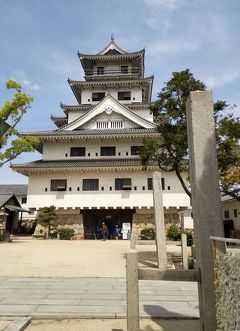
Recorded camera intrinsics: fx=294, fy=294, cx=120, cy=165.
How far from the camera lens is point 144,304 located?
5.73 meters

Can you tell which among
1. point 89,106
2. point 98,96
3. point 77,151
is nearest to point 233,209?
point 77,151

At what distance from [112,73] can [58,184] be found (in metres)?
16.2

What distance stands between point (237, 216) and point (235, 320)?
28059mm

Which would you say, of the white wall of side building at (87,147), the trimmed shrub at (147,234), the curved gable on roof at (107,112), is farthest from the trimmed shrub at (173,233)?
the curved gable on roof at (107,112)

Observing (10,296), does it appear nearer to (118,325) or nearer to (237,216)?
(118,325)

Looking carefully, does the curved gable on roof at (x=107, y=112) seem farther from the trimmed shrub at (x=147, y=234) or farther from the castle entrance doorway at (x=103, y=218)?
the trimmed shrub at (x=147, y=234)

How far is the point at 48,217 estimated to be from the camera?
84.5 ft

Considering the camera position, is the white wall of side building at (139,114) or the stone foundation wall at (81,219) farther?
the white wall of side building at (139,114)

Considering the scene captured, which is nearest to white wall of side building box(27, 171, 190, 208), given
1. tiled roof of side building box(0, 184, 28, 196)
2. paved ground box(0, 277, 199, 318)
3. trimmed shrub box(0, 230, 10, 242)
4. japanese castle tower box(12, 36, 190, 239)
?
japanese castle tower box(12, 36, 190, 239)

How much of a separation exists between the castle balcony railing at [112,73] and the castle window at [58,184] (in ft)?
47.1

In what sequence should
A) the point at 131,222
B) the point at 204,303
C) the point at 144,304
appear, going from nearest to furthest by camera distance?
the point at 204,303
the point at 144,304
the point at 131,222

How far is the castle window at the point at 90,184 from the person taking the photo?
1093 inches

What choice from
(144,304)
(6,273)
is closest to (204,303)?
(144,304)

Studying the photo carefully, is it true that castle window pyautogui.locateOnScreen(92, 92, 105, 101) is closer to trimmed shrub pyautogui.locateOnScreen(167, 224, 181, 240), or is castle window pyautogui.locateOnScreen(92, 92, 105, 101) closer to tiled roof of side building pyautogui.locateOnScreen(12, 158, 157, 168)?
tiled roof of side building pyautogui.locateOnScreen(12, 158, 157, 168)
